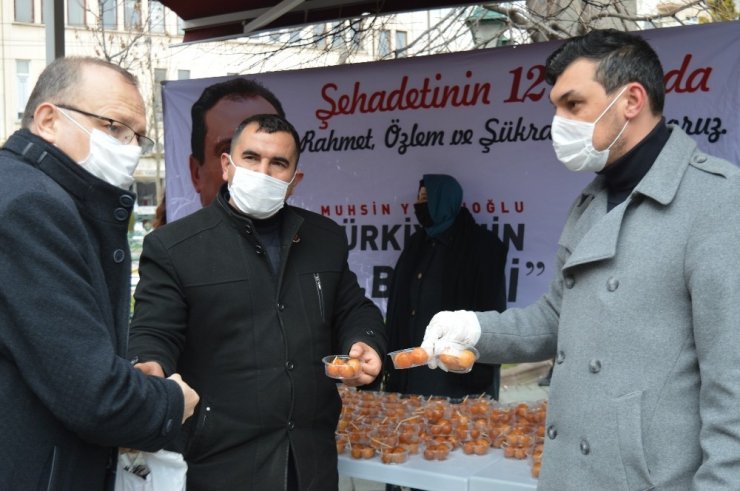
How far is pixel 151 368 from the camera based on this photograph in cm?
225

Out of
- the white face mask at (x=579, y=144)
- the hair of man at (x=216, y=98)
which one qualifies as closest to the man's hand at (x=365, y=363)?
the white face mask at (x=579, y=144)

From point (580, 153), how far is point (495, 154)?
237 cm

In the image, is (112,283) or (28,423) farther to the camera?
(112,283)

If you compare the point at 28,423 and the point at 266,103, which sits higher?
the point at 266,103

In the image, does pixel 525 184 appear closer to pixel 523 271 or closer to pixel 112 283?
pixel 523 271

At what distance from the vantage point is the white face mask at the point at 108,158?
1835 millimetres

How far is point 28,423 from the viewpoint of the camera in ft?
5.27

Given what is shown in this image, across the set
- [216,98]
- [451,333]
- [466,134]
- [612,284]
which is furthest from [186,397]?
[216,98]

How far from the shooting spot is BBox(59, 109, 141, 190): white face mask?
1.83 m

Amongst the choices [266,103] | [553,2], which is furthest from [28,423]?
[553,2]

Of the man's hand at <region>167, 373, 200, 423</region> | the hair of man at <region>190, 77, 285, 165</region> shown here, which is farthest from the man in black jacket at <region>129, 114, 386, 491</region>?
the hair of man at <region>190, 77, 285, 165</region>

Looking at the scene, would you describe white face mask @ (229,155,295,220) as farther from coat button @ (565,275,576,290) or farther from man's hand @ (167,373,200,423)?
coat button @ (565,275,576,290)

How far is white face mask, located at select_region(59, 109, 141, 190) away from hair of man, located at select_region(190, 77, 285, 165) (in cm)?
325

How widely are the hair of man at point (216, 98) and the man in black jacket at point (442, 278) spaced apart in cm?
136
